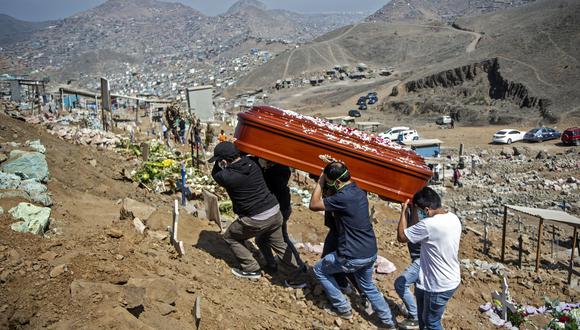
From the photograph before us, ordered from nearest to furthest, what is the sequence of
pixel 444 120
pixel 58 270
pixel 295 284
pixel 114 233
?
pixel 58 270 < pixel 114 233 < pixel 295 284 < pixel 444 120

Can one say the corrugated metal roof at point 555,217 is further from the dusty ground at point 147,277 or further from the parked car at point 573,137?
the parked car at point 573,137

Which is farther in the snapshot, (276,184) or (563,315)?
(563,315)

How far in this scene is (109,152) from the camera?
12.8m

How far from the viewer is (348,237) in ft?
14.8

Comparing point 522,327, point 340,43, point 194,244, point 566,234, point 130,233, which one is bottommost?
point 566,234

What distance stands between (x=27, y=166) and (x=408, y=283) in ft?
20.8

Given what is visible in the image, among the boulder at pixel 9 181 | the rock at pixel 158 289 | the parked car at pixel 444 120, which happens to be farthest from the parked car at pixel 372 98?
the rock at pixel 158 289

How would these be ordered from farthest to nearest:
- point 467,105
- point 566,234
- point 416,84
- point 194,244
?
1. point 416,84
2. point 467,105
3. point 566,234
4. point 194,244

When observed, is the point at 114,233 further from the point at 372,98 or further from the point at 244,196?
the point at 372,98

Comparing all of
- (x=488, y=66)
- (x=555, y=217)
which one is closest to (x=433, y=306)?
(x=555, y=217)

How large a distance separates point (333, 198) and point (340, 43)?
92.0 meters

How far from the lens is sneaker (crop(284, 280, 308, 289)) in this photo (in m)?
5.31

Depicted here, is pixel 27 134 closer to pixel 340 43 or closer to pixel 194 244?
pixel 194 244

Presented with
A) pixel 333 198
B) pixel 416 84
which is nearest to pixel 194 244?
pixel 333 198
